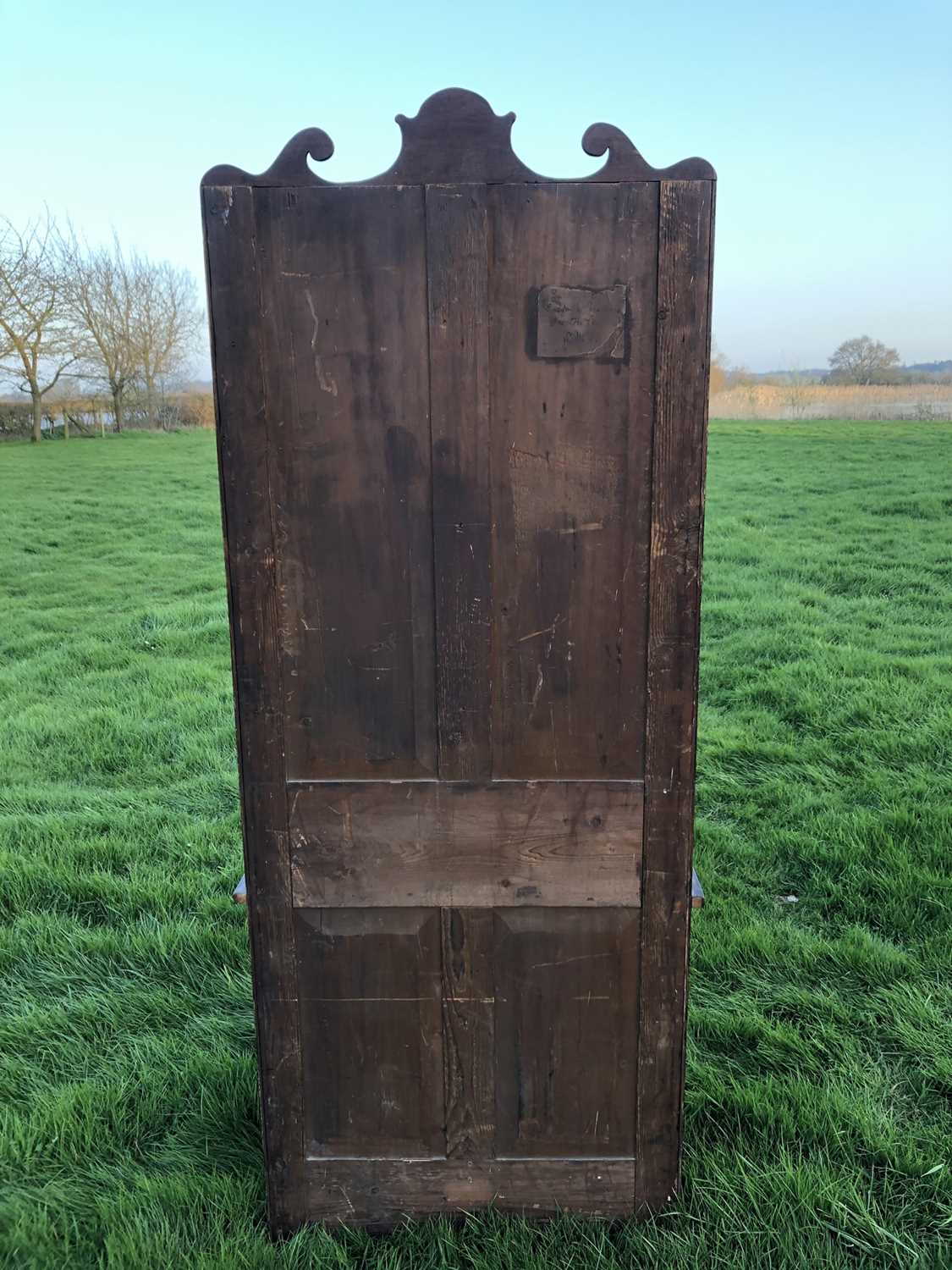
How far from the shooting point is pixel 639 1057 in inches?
85.4

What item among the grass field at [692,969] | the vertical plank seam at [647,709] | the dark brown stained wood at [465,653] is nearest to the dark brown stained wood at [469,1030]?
the dark brown stained wood at [465,653]

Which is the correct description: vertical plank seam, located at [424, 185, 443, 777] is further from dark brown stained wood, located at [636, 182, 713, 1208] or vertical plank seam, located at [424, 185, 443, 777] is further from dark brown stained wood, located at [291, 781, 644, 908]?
dark brown stained wood, located at [636, 182, 713, 1208]

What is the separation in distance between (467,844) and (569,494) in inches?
30.6

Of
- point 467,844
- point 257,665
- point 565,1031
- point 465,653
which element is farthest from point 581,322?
point 565,1031

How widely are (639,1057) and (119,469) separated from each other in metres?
19.4

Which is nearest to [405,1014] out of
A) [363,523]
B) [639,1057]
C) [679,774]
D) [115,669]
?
[639,1057]

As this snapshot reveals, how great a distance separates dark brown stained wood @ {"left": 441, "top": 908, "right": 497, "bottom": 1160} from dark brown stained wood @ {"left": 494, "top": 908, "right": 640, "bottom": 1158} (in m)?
0.02

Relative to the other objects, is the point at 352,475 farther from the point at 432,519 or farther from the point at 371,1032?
the point at 371,1032

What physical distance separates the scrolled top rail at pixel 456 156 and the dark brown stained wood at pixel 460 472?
46mm

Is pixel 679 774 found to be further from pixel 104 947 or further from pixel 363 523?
pixel 104 947

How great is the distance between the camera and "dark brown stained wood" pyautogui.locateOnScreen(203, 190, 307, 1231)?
1.81 m

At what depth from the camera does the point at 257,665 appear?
6.50 feet

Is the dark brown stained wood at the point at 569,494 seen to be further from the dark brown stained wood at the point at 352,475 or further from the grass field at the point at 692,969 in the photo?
the grass field at the point at 692,969

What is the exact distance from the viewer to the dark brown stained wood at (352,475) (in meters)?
1.81
